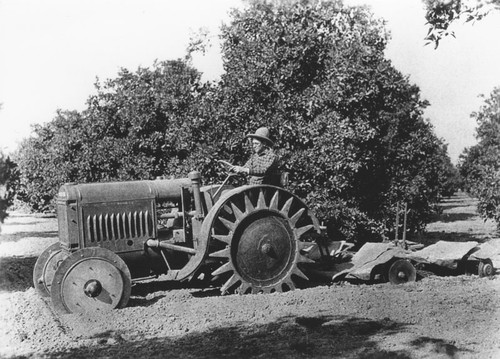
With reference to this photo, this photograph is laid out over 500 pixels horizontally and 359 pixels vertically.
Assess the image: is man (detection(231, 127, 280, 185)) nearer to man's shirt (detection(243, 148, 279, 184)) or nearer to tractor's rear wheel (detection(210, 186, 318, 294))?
man's shirt (detection(243, 148, 279, 184))

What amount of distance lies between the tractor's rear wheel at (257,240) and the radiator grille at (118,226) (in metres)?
1.12

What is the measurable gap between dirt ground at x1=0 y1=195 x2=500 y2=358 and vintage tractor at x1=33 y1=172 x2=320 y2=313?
495 mm

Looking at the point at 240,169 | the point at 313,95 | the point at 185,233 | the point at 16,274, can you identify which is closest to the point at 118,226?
the point at 185,233

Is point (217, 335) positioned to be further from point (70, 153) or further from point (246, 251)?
point (70, 153)

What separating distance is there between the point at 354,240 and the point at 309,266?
4.20 m

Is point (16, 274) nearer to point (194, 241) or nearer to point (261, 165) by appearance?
point (194, 241)

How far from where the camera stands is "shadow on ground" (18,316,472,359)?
18.0ft

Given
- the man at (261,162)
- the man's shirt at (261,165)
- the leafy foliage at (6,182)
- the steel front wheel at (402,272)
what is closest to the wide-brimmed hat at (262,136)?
the man at (261,162)

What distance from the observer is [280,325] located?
21.5ft

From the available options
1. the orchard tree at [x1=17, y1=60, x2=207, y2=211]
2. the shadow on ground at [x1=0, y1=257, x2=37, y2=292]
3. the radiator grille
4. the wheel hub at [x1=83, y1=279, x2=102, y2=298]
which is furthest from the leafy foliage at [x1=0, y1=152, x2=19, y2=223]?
the orchard tree at [x1=17, y1=60, x2=207, y2=211]

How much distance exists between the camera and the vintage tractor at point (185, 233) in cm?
816

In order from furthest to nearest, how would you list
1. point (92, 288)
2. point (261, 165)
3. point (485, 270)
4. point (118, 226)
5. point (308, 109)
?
point (308, 109)
point (485, 270)
point (261, 165)
point (118, 226)
point (92, 288)

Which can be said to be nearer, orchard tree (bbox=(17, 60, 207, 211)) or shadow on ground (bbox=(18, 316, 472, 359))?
shadow on ground (bbox=(18, 316, 472, 359))

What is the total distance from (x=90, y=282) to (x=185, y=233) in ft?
5.87
